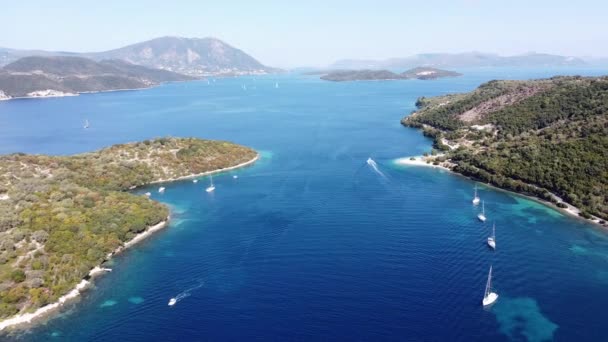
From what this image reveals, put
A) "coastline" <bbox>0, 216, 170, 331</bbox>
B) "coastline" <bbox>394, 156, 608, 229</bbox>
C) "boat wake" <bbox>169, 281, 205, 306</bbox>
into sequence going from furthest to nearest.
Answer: "coastline" <bbox>394, 156, 608, 229</bbox>
"boat wake" <bbox>169, 281, 205, 306</bbox>
"coastline" <bbox>0, 216, 170, 331</bbox>

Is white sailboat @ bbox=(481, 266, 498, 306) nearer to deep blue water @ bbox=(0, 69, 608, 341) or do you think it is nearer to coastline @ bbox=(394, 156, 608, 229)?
deep blue water @ bbox=(0, 69, 608, 341)

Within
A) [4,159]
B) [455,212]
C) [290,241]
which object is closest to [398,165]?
[455,212]

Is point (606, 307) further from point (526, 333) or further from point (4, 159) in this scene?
point (4, 159)

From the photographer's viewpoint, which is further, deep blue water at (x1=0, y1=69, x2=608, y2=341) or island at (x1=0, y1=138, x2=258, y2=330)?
island at (x1=0, y1=138, x2=258, y2=330)

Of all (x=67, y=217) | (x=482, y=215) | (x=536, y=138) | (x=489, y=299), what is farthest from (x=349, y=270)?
(x=536, y=138)

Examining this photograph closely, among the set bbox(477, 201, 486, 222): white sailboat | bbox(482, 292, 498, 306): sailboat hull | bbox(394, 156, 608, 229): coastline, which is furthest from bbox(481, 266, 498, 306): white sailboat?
bbox(394, 156, 608, 229): coastline

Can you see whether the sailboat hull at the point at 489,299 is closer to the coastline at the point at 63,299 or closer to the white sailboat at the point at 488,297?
the white sailboat at the point at 488,297

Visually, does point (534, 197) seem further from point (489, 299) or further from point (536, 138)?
point (489, 299)
